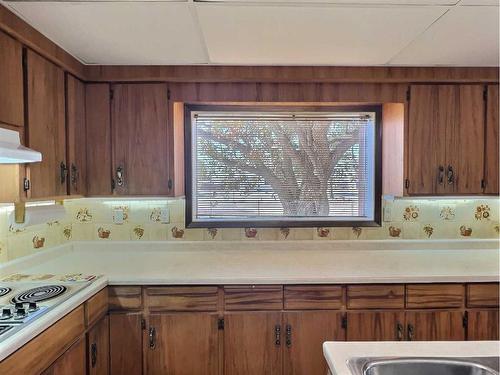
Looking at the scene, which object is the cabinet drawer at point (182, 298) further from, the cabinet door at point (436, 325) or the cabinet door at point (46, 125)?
the cabinet door at point (436, 325)

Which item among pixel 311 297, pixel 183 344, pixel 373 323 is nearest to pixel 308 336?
pixel 311 297

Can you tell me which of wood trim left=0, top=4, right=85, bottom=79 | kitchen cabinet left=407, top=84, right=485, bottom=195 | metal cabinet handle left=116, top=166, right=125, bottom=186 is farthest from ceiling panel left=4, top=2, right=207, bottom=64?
kitchen cabinet left=407, top=84, right=485, bottom=195

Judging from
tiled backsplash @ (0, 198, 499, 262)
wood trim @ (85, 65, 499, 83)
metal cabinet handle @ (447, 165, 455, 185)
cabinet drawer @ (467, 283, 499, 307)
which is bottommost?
cabinet drawer @ (467, 283, 499, 307)

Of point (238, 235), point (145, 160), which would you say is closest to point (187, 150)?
point (145, 160)

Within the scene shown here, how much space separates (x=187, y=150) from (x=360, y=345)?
1.80 metres

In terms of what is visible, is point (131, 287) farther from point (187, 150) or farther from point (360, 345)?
point (360, 345)

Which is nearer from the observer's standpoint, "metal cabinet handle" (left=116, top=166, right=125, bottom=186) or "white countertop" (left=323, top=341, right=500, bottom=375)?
"white countertop" (left=323, top=341, right=500, bottom=375)

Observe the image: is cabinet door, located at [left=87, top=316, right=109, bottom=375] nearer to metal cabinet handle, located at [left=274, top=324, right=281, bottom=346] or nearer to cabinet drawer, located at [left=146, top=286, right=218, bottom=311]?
cabinet drawer, located at [left=146, top=286, right=218, bottom=311]

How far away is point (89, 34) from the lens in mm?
1705

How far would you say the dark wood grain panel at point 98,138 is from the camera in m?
2.16

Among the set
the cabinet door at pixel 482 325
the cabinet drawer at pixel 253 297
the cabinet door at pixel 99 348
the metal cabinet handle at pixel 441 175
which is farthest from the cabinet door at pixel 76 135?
the cabinet door at pixel 482 325

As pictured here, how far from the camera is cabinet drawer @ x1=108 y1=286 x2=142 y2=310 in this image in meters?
1.87

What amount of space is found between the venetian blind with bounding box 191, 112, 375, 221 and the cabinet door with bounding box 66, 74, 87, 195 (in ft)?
2.38

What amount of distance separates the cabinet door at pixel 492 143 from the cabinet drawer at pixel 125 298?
2262mm
